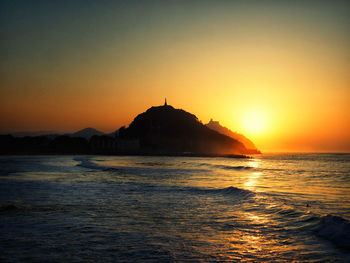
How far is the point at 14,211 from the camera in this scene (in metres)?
14.9

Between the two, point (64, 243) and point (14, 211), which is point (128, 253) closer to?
Result: point (64, 243)

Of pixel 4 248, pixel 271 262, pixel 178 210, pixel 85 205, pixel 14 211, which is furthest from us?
pixel 85 205

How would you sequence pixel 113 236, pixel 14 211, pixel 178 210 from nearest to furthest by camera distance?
pixel 113 236 < pixel 14 211 < pixel 178 210

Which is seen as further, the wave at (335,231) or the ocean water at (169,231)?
the wave at (335,231)

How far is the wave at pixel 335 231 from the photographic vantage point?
10.5 metres

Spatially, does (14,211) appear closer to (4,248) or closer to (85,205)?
(85,205)

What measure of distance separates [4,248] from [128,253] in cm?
383

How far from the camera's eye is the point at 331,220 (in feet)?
41.9

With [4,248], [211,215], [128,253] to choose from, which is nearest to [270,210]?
[211,215]

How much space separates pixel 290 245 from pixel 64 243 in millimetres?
7690

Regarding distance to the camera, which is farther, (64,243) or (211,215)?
(211,215)

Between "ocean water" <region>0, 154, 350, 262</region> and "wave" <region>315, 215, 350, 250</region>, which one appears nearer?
"ocean water" <region>0, 154, 350, 262</region>

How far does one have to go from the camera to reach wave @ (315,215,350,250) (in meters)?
10.5

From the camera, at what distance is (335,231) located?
1159cm
